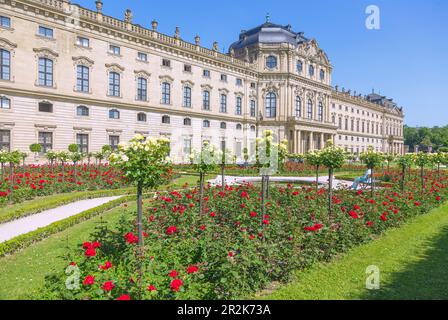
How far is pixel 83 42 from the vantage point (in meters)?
28.3

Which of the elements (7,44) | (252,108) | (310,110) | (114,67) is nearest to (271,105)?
(252,108)

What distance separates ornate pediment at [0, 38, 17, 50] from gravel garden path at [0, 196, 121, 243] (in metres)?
19.4

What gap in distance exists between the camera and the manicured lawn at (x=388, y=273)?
16.5 feet

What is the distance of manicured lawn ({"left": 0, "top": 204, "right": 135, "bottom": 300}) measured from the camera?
5.00 meters

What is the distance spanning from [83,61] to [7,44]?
6.02 m

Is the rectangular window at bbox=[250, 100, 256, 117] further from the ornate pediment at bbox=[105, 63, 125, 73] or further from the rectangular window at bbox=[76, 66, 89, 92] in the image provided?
the rectangular window at bbox=[76, 66, 89, 92]

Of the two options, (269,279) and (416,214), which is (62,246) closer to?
(269,279)

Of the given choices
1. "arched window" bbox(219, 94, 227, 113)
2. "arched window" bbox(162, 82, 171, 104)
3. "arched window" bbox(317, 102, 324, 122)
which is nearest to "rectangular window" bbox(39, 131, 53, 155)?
"arched window" bbox(162, 82, 171, 104)

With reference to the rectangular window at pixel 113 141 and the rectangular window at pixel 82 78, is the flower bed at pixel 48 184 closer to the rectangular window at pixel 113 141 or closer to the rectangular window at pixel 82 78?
the rectangular window at pixel 113 141

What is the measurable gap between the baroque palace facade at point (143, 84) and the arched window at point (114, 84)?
10cm

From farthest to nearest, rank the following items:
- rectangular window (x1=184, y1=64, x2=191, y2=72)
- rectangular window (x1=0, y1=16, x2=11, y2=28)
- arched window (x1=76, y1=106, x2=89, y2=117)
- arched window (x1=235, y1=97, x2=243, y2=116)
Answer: arched window (x1=235, y1=97, x2=243, y2=116) → rectangular window (x1=184, y1=64, x2=191, y2=72) → arched window (x1=76, y1=106, x2=89, y2=117) → rectangular window (x1=0, y1=16, x2=11, y2=28)

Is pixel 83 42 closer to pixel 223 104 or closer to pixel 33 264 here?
pixel 223 104
